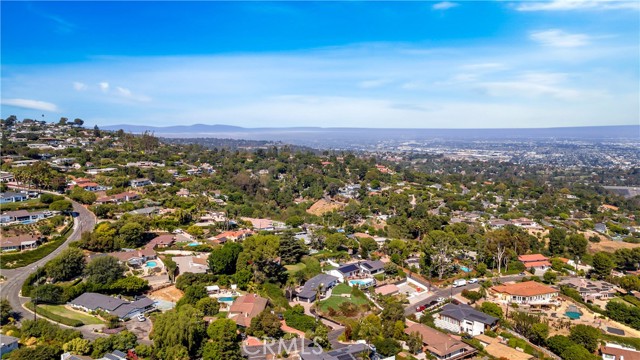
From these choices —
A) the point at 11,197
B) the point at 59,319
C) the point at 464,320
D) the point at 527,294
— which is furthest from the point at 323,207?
the point at 59,319

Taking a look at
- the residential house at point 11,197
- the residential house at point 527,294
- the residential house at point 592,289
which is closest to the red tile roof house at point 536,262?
the residential house at point 592,289

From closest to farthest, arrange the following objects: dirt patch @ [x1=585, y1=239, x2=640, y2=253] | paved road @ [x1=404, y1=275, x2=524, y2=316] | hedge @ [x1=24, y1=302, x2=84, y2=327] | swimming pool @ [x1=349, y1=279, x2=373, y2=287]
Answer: hedge @ [x1=24, y1=302, x2=84, y2=327] < paved road @ [x1=404, y1=275, x2=524, y2=316] < swimming pool @ [x1=349, y1=279, x2=373, y2=287] < dirt patch @ [x1=585, y1=239, x2=640, y2=253]

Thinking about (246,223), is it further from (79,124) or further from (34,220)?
(79,124)

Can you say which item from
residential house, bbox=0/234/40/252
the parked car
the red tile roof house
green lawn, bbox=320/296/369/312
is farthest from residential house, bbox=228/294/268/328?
the red tile roof house

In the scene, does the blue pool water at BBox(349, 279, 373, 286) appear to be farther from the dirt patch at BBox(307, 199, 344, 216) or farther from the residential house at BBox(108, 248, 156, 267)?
the dirt patch at BBox(307, 199, 344, 216)

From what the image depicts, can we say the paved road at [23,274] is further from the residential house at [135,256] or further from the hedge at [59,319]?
the residential house at [135,256]
